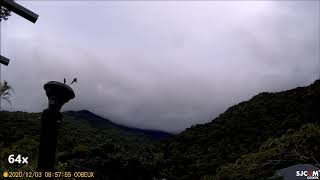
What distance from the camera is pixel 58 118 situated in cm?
634

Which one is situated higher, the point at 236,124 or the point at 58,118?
the point at 236,124

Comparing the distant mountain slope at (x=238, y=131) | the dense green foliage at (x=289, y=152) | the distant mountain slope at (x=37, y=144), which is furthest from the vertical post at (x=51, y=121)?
the distant mountain slope at (x=238, y=131)

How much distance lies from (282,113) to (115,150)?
3225 cm

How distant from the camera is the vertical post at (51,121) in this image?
6.06m

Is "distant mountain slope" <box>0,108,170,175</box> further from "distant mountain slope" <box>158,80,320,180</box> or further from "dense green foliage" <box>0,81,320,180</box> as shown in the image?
"distant mountain slope" <box>158,80,320,180</box>

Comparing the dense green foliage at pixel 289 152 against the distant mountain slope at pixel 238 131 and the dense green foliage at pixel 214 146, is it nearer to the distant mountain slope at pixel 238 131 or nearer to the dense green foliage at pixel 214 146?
the dense green foliage at pixel 214 146

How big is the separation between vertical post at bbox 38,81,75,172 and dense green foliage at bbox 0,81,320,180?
6.34 metres

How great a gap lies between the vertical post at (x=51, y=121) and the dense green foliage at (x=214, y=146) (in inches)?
250

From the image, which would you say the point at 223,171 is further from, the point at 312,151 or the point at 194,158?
the point at 194,158

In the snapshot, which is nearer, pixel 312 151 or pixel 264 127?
pixel 312 151

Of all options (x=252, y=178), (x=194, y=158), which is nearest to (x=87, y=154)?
(x=252, y=178)

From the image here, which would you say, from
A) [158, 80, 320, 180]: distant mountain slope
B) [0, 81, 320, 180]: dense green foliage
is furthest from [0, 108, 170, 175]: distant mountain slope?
[158, 80, 320, 180]: distant mountain slope

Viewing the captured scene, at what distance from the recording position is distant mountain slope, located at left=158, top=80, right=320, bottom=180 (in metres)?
34.0

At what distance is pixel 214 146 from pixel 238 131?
466cm
